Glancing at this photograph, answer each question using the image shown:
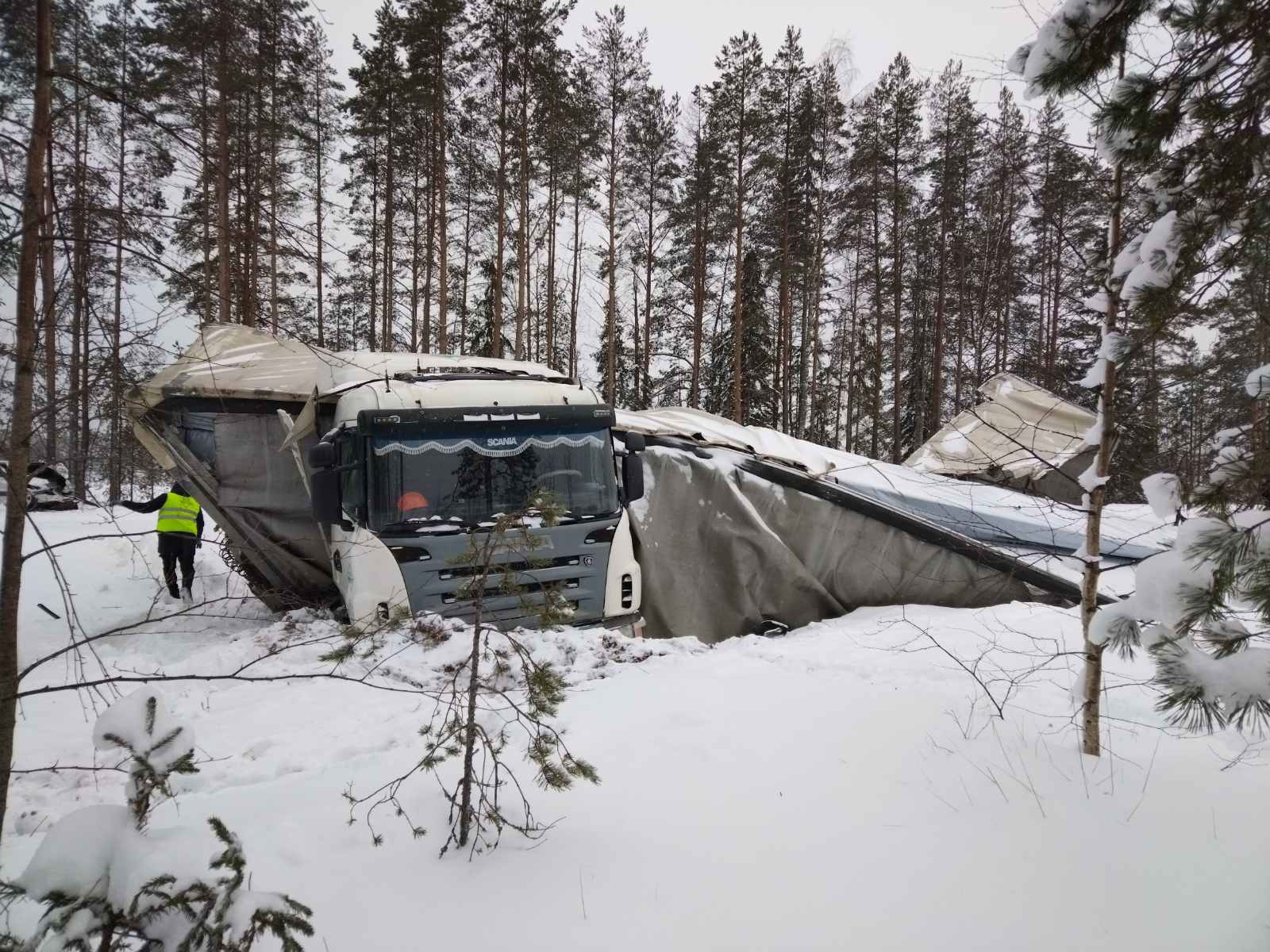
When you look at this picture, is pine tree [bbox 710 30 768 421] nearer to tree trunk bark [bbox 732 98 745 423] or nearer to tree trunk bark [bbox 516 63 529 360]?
tree trunk bark [bbox 732 98 745 423]

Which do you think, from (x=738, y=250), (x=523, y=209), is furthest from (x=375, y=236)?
(x=738, y=250)

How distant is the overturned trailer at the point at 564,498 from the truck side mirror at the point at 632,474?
0.02 m

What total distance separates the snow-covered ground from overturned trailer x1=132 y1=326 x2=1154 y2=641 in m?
1.34

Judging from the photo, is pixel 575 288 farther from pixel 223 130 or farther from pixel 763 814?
pixel 763 814

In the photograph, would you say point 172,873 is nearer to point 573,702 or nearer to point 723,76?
point 573,702


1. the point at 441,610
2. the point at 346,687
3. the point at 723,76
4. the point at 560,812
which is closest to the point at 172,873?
the point at 560,812

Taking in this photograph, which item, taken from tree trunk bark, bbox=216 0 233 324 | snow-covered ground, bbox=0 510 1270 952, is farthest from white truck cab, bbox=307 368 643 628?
tree trunk bark, bbox=216 0 233 324

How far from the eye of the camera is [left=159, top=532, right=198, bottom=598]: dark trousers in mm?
7637

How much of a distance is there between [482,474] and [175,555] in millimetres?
5016

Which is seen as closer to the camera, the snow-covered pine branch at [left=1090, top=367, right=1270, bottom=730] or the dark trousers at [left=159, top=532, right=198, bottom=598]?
the snow-covered pine branch at [left=1090, top=367, right=1270, bottom=730]

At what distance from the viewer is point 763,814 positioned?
272 cm

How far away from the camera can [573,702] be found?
4188 mm

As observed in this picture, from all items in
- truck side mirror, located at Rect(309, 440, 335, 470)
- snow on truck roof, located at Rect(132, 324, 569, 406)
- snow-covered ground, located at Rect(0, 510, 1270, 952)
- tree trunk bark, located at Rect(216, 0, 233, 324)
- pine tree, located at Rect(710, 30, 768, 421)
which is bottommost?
snow-covered ground, located at Rect(0, 510, 1270, 952)

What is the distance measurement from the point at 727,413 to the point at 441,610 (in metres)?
16.9
